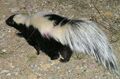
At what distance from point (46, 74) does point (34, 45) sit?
0.46 m

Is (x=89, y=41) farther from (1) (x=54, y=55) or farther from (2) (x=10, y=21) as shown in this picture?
(2) (x=10, y=21)

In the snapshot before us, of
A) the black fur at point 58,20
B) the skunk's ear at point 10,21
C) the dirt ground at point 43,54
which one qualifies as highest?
the black fur at point 58,20

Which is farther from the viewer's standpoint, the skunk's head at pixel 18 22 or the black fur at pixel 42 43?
the skunk's head at pixel 18 22

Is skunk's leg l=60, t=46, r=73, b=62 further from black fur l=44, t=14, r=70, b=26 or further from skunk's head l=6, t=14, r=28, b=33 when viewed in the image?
skunk's head l=6, t=14, r=28, b=33

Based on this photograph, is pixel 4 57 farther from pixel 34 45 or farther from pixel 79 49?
pixel 79 49

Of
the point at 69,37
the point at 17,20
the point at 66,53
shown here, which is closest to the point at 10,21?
the point at 17,20

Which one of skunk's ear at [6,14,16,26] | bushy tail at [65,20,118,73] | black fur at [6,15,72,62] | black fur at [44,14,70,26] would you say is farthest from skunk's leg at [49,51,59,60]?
skunk's ear at [6,14,16,26]

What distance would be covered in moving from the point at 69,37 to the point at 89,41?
0.22 meters

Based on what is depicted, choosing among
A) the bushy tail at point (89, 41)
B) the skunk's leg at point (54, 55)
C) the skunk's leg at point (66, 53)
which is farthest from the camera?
the skunk's leg at point (54, 55)

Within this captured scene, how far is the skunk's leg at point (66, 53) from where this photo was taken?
15.0 feet

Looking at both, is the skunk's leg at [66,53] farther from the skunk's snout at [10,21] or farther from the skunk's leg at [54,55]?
the skunk's snout at [10,21]

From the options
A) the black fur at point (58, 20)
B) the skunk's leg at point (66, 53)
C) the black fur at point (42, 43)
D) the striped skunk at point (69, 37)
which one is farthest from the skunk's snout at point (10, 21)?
the skunk's leg at point (66, 53)

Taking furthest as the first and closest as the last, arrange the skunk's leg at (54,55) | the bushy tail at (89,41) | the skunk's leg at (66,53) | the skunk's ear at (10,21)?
1. the skunk's ear at (10,21)
2. the skunk's leg at (54,55)
3. the skunk's leg at (66,53)
4. the bushy tail at (89,41)

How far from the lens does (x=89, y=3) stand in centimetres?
553
